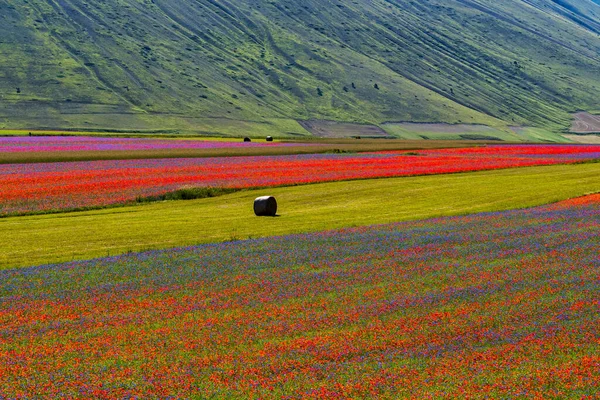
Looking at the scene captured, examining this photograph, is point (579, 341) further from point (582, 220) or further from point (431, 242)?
point (582, 220)

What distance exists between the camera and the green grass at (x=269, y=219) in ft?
95.2

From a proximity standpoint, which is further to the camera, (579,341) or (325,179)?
(325,179)

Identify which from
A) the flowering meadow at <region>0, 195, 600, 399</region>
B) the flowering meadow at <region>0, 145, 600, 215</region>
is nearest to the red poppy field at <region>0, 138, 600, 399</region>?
the flowering meadow at <region>0, 195, 600, 399</region>

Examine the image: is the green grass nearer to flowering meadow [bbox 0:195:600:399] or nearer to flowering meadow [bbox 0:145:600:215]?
flowering meadow [bbox 0:145:600:215]

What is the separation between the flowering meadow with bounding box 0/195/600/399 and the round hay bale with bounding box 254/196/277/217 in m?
11.3

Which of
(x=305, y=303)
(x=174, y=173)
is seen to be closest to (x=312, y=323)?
(x=305, y=303)

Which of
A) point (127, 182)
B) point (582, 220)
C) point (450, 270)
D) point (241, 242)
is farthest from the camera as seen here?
point (127, 182)

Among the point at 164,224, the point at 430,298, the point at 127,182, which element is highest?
the point at 430,298

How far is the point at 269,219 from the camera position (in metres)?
36.8

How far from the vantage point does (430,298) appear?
1891cm

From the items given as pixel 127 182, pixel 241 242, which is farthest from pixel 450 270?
pixel 127 182

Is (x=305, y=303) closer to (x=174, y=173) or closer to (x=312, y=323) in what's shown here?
(x=312, y=323)

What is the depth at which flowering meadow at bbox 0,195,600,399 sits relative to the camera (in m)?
13.0

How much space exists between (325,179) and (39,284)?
38.1m
